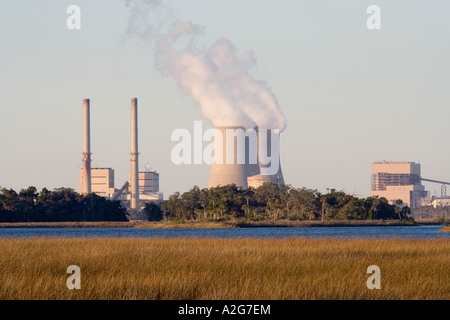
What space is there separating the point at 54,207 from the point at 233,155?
2487 centimetres

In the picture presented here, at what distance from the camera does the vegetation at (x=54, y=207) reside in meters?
103

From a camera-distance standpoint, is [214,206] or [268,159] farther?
[268,159]

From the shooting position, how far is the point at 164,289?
16.7 meters

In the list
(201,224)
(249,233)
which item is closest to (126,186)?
(201,224)

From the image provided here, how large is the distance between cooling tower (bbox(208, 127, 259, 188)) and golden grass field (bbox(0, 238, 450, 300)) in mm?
64942

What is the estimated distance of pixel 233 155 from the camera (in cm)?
9725

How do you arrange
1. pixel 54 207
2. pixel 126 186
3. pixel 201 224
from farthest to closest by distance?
pixel 126 186 → pixel 54 207 → pixel 201 224

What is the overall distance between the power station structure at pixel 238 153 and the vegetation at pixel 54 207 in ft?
47.1

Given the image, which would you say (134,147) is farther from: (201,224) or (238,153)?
(201,224)

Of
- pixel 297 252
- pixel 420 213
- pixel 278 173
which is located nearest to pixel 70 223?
pixel 278 173

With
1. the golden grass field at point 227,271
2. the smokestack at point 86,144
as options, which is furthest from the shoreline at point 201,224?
the golden grass field at point 227,271

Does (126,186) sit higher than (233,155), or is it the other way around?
(233,155)
